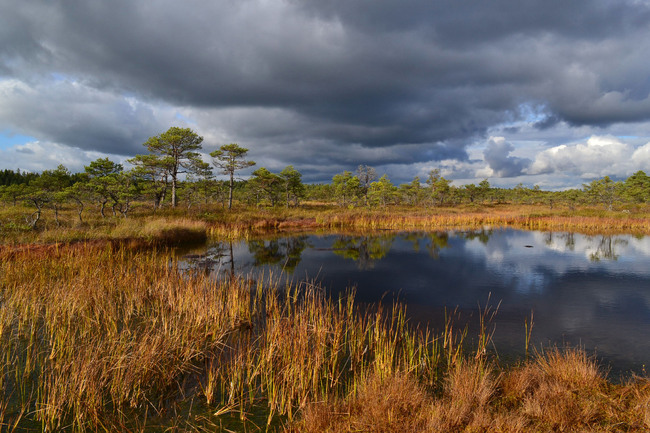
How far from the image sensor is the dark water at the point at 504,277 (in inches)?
295

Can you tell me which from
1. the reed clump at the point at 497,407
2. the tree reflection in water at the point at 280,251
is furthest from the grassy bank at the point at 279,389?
the tree reflection in water at the point at 280,251

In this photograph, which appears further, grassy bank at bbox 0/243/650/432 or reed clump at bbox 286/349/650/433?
grassy bank at bbox 0/243/650/432

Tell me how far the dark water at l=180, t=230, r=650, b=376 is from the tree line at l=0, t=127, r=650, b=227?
11089 millimetres

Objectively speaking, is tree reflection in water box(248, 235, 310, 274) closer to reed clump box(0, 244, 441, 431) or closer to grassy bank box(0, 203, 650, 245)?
grassy bank box(0, 203, 650, 245)

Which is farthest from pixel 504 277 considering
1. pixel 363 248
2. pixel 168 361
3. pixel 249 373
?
pixel 168 361

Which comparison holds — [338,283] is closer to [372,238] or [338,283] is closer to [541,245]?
[372,238]

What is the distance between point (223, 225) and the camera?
27.6 m

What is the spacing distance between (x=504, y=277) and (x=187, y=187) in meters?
38.4

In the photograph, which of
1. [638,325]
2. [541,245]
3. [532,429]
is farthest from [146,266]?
[541,245]

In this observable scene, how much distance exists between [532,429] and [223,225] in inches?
1072

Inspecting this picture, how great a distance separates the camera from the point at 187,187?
130ft

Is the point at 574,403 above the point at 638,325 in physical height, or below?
above

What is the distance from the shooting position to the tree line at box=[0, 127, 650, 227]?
2298 cm

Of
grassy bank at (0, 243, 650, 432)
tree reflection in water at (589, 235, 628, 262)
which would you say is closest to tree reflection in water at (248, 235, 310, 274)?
grassy bank at (0, 243, 650, 432)
